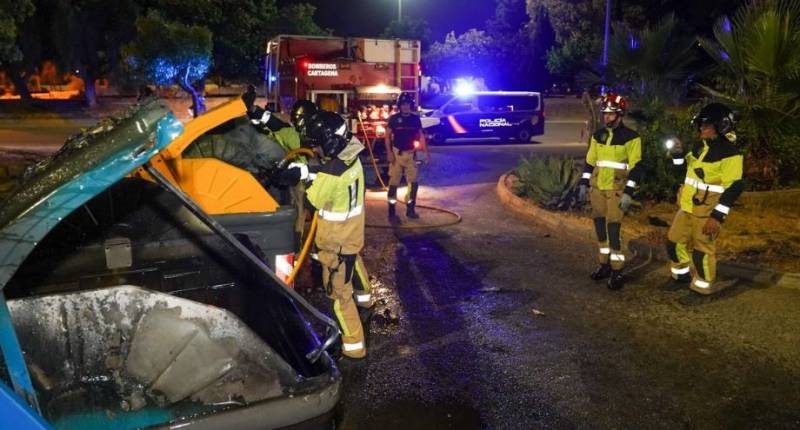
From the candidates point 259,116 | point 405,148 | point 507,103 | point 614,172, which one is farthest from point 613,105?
point 507,103

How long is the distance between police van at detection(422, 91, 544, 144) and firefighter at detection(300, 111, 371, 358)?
1483 centimetres

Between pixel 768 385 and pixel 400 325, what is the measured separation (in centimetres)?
262

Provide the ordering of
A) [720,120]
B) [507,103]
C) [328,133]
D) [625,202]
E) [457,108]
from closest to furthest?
1. [328,133]
2. [720,120]
3. [625,202]
4. [457,108]
5. [507,103]

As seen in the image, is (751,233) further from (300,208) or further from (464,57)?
(464,57)

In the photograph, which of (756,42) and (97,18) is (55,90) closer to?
(97,18)

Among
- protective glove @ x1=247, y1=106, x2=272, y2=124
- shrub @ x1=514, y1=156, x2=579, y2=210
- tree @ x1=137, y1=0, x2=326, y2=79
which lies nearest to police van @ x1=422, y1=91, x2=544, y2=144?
shrub @ x1=514, y1=156, x2=579, y2=210

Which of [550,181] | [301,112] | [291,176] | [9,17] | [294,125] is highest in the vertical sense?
[9,17]

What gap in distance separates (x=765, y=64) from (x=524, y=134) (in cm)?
1270

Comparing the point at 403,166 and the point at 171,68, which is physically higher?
the point at 171,68

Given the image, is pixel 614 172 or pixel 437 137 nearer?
pixel 614 172

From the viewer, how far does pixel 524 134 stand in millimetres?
20547

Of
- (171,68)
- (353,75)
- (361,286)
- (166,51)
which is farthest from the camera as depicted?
(171,68)

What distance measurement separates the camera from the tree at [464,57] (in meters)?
37.2

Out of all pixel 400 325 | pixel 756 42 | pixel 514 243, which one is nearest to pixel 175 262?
pixel 400 325
